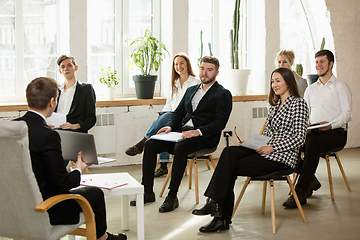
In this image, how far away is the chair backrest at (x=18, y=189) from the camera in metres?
1.98

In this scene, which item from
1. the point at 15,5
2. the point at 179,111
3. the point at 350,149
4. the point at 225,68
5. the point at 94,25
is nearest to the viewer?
the point at 179,111

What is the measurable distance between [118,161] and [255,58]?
8.45 ft

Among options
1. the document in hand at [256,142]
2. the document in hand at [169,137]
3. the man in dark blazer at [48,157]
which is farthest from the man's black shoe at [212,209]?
the man in dark blazer at [48,157]

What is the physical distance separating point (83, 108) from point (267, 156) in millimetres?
2065

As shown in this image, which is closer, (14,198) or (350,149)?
(14,198)

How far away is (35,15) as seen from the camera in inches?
205

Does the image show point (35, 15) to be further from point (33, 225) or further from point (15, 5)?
point (33, 225)

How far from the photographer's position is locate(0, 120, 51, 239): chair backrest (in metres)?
1.98

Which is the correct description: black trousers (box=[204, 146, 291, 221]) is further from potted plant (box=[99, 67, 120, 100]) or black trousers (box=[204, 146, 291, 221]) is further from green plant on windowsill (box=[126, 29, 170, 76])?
potted plant (box=[99, 67, 120, 100])

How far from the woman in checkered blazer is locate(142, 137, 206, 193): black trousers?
1.84 feet

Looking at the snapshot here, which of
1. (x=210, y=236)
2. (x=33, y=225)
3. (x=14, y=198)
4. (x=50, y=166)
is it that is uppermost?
(x=50, y=166)

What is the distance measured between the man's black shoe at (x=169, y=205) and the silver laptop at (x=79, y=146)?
105cm

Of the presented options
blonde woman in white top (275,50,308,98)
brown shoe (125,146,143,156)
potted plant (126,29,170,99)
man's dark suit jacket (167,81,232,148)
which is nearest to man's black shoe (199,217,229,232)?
man's dark suit jacket (167,81,232,148)

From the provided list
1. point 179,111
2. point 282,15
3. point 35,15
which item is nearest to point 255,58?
point 282,15
